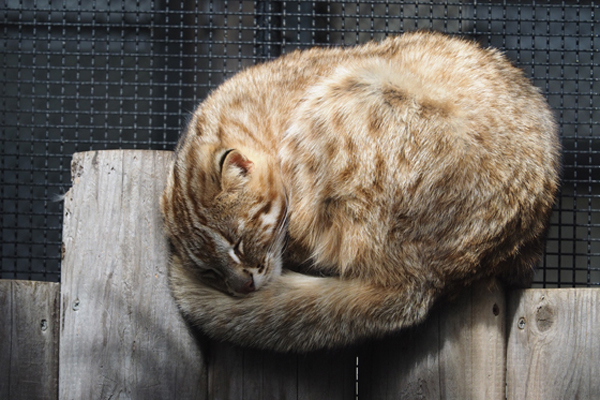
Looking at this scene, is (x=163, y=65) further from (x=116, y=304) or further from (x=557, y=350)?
(x=557, y=350)

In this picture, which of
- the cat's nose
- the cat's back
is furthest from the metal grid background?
the cat's nose

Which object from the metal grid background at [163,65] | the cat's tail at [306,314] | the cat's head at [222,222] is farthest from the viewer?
the metal grid background at [163,65]

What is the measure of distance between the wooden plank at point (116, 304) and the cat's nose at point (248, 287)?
28 cm

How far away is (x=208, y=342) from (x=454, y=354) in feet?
3.22

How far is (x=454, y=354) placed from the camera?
2.65m

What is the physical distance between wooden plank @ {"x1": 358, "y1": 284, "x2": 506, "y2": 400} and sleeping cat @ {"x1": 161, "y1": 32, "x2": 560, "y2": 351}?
101mm

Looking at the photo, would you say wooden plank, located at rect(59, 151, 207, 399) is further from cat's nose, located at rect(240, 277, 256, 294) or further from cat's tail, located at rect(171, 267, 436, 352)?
cat's nose, located at rect(240, 277, 256, 294)

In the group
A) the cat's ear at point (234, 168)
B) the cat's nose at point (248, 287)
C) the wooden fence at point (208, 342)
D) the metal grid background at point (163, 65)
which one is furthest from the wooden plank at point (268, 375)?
the metal grid background at point (163, 65)

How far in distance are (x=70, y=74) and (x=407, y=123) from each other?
157 inches

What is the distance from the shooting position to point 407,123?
2691 millimetres

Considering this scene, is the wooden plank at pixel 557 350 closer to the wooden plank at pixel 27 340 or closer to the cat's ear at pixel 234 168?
the cat's ear at pixel 234 168

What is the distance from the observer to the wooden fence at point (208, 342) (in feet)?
8.70

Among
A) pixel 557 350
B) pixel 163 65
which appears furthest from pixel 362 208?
pixel 163 65

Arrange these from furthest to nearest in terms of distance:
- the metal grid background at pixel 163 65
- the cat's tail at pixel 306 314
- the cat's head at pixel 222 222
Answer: the metal grid background at pixel 163 65
the cat's head at pixel 222 222
the cat's tail at pixel 306 314
